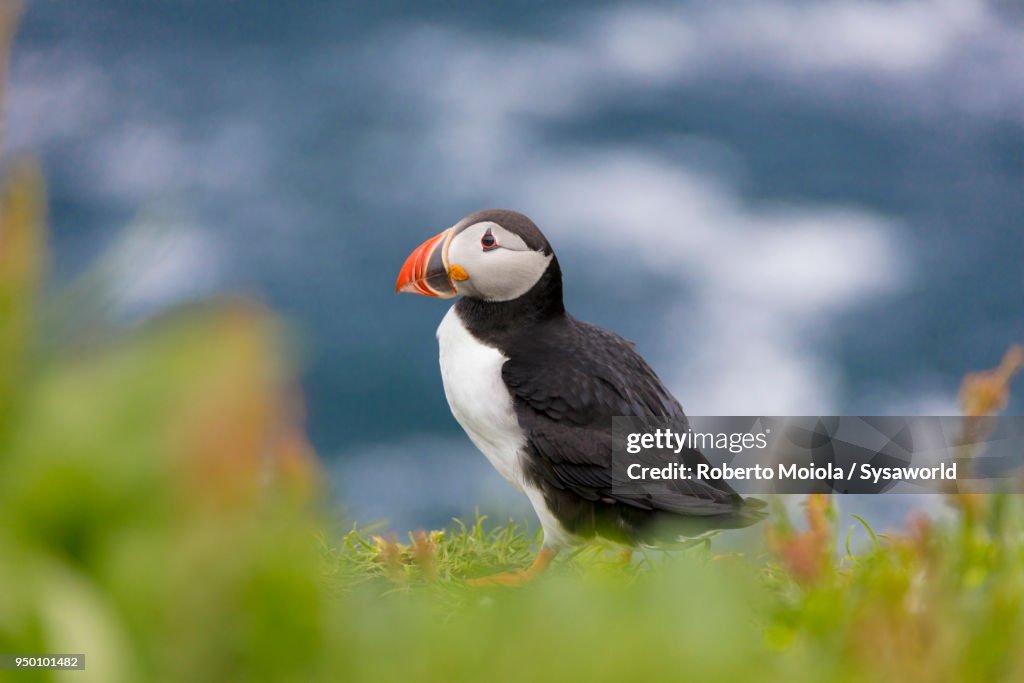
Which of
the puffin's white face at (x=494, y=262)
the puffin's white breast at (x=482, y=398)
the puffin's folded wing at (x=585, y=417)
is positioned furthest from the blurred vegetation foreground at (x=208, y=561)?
the puffin's white face at (x=494, y=262)

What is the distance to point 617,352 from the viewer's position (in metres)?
4.87

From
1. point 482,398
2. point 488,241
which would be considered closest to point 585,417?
point 482,398

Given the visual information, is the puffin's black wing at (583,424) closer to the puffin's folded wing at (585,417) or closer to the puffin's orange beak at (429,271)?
the puffin's folded wing at (585,417)

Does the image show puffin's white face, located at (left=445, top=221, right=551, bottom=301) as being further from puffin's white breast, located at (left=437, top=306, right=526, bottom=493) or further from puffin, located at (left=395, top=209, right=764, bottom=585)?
puffin's white breast, located at (left=437, top=306, right=526, bottom=493)

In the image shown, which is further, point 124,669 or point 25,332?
point 25,332

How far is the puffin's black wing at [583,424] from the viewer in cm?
432

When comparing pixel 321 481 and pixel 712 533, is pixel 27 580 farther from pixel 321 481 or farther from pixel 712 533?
pixel 712 533

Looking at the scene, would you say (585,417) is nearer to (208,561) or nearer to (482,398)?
(482,398)

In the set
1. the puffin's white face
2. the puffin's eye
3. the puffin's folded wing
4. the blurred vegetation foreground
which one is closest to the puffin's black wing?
the puffin's folded wing

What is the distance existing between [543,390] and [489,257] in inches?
26.0

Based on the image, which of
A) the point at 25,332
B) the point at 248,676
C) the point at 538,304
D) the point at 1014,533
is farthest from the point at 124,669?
the point at 538,304

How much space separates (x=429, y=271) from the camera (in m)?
4.84

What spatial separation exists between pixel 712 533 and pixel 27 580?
3.64m

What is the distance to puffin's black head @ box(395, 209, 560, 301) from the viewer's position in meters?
4.71
